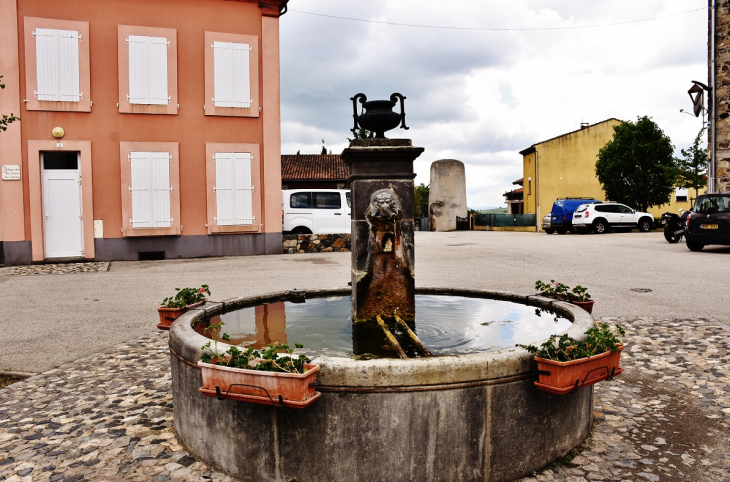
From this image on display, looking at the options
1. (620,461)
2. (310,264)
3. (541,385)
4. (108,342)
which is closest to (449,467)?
(541,385)

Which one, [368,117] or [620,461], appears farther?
[368,117]

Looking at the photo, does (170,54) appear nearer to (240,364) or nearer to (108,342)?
(108,342)

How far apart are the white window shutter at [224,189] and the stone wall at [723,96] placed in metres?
14.9

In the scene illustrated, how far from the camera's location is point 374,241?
14.1 feet

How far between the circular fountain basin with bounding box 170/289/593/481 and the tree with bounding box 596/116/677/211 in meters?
33.0

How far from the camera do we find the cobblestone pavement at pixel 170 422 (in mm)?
2963

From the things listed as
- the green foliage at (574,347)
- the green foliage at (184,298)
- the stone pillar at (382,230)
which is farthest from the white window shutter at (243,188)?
the green foliage at (574,347)

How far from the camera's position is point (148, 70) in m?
13.2

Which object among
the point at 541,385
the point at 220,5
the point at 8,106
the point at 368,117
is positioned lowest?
the point at 541,385

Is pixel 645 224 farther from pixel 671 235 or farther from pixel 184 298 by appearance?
pixel 184 298

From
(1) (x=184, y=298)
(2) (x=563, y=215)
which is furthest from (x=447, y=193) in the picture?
(1) (x=184, y=298)

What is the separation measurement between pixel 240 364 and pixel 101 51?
12955mm

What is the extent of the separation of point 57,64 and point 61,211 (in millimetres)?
3374

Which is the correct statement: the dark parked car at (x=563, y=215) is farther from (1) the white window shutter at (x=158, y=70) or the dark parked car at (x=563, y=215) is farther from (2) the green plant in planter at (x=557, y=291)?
(2) the green plant in planter at (x=557, y=291)
